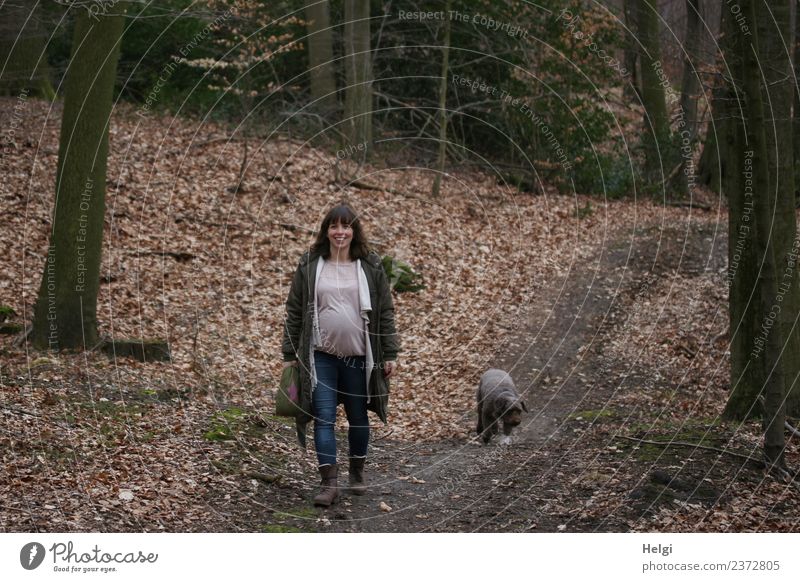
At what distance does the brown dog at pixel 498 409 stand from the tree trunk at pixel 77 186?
475 cm

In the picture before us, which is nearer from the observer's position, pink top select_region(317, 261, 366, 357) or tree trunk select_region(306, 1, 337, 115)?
pink top select_region(317, 261, 366, 357)

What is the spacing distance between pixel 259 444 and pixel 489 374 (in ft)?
9.74

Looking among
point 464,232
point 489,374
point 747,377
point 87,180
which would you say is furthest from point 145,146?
point 747,377

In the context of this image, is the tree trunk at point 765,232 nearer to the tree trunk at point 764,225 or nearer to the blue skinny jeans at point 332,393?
the tree trunk at point 764,225

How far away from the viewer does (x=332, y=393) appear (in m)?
7.34

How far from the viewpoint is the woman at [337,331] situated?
7289 mm

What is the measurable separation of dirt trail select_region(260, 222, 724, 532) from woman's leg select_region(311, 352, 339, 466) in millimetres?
563

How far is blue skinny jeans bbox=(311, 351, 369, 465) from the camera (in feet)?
24.0

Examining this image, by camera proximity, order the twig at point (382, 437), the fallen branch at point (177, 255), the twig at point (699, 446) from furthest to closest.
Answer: the fallen branch at point (177, 255), the twig at point (382, 437), the twig at point (699, 446)

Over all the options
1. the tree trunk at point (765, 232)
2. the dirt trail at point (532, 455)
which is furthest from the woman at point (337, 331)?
the tree trunk at point (765, 232)

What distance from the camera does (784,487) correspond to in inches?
288

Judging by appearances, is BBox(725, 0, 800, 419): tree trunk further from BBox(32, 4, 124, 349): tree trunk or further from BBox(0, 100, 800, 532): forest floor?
BBox(32, 4, 124, 349): tree trunk

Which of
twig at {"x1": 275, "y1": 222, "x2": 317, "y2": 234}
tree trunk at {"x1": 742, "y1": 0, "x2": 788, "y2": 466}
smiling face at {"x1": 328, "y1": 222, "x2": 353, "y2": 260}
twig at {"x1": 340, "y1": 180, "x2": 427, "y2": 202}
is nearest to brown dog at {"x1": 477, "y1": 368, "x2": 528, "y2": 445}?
tree trunk at {"x1": 742, "y1": 0, "x2": 788, "y2": 466}

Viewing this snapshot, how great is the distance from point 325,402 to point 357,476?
3.08 feet
